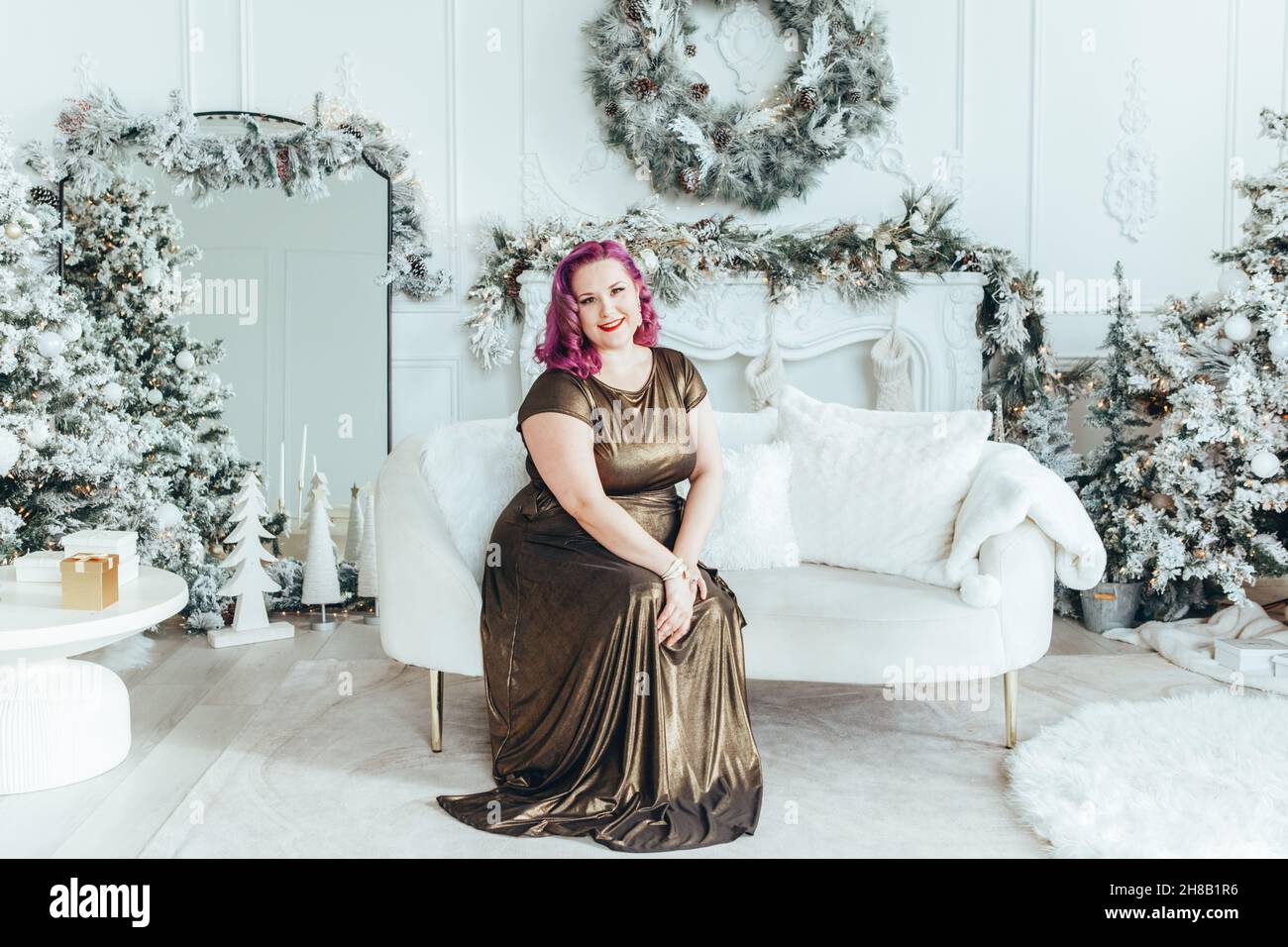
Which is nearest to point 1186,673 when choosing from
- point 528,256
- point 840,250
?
point 840,250

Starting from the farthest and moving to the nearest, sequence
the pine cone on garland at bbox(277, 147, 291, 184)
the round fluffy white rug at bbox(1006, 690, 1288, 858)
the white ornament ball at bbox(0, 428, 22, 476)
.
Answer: the pine cone on garland at bbox(277, 147, 291, 184) < the white ornament ball at bbox(0, 428, 22, 476) < the round fluffy white rug at bbox(1006, 690, 1288, 858)

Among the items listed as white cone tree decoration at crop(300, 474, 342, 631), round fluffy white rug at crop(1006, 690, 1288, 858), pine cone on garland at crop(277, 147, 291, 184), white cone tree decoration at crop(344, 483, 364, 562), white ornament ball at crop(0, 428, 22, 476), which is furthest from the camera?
white cone tree decoration at crop(344, 483, 364, 562)

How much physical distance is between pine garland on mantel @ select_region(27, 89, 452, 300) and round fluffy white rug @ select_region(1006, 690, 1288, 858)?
314 cm

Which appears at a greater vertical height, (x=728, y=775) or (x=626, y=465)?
(x=626, y=465)

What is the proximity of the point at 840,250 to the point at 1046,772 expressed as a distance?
Result: 2563 mm

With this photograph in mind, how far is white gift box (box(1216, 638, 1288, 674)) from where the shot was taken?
3.31m

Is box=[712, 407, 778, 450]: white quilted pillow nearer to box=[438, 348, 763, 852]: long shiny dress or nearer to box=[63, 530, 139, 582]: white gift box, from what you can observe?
box=[438, 348, 763, 852]: long shiny dress

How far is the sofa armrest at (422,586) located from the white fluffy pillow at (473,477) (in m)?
0.04

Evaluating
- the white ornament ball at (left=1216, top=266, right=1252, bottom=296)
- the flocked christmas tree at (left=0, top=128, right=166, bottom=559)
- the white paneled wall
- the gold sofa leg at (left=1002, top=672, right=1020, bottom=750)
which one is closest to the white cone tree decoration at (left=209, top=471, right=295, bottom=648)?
the flocked christmas tree at (left=0, top=128, right=166, bottom=559)

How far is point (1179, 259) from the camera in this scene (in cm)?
479

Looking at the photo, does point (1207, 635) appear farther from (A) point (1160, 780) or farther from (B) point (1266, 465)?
(A) point (1160, 780)

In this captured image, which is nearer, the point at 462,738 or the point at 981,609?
the point at 981,609

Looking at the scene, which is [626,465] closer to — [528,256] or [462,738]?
[462,738]

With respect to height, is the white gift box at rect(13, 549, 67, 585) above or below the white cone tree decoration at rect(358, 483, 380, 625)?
above
